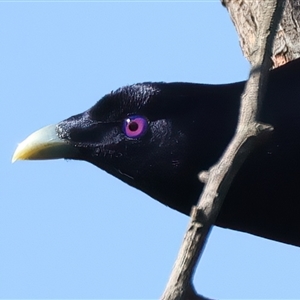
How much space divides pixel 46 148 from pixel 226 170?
5.55 ft

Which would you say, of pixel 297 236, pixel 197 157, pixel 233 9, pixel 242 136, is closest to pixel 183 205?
pixel 197 157

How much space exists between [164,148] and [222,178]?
140 cm

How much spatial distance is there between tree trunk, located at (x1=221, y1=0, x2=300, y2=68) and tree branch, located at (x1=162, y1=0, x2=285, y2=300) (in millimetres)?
2096

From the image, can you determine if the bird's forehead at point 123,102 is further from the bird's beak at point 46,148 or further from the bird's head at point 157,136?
→ the bird's beak at point 46,148

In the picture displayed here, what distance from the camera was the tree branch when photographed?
8.48 ft

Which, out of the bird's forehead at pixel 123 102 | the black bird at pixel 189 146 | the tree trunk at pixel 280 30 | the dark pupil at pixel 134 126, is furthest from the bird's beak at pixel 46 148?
the tree trunk at pixel 280 30

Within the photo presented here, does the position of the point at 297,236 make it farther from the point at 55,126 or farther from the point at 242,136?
the point at 242,136

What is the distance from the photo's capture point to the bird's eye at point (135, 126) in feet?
13.3

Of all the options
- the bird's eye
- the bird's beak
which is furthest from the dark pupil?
the bird's beak

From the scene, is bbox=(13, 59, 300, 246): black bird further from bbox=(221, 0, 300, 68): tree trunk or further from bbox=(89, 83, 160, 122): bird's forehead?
bbox=(221, 0, 300, 68): tree trunk

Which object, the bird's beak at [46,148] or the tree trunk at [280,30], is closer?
the bird's beak at [46,148]

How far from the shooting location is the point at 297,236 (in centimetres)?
418

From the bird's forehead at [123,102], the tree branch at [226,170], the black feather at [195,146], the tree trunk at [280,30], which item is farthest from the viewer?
the tree trunk at [280,30]

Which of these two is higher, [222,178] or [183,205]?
[222,178]
